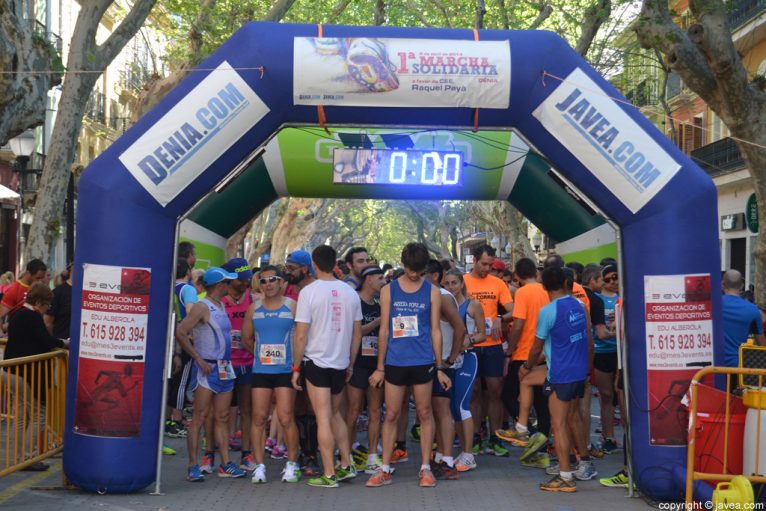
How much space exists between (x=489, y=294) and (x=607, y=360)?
1295mm

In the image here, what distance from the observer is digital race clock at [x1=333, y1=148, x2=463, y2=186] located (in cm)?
1295

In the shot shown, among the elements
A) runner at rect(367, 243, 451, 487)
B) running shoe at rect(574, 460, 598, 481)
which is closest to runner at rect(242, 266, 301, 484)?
runner at rect(367, 243, 451, 487)

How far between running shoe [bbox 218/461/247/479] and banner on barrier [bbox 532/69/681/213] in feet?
12.4

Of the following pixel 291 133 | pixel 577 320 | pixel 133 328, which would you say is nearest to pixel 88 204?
pixel 133 328

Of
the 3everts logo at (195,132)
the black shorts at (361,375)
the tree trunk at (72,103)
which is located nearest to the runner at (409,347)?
the black shorts at (361,375)

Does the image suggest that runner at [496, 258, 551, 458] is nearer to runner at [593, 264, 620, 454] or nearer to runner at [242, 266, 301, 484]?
runner at [593, 264, 620, 454]

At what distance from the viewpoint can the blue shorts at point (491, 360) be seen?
10750 millimetres

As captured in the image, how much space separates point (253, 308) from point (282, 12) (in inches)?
380

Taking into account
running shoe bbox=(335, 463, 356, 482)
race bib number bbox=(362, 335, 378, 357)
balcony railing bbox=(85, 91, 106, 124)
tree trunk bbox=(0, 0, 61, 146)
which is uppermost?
balcony railing bbox=(85, 91, 106, 124)

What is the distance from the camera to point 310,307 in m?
8.94

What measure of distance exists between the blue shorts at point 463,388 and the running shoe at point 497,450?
0.92 m

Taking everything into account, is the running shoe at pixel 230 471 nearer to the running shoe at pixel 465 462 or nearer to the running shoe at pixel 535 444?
the running shoe at pixel 465 462

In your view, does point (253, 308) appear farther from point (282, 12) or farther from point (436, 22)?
point (436, 22)

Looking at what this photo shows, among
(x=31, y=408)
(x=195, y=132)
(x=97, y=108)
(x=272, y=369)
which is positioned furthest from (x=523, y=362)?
(x=97, y=108)
